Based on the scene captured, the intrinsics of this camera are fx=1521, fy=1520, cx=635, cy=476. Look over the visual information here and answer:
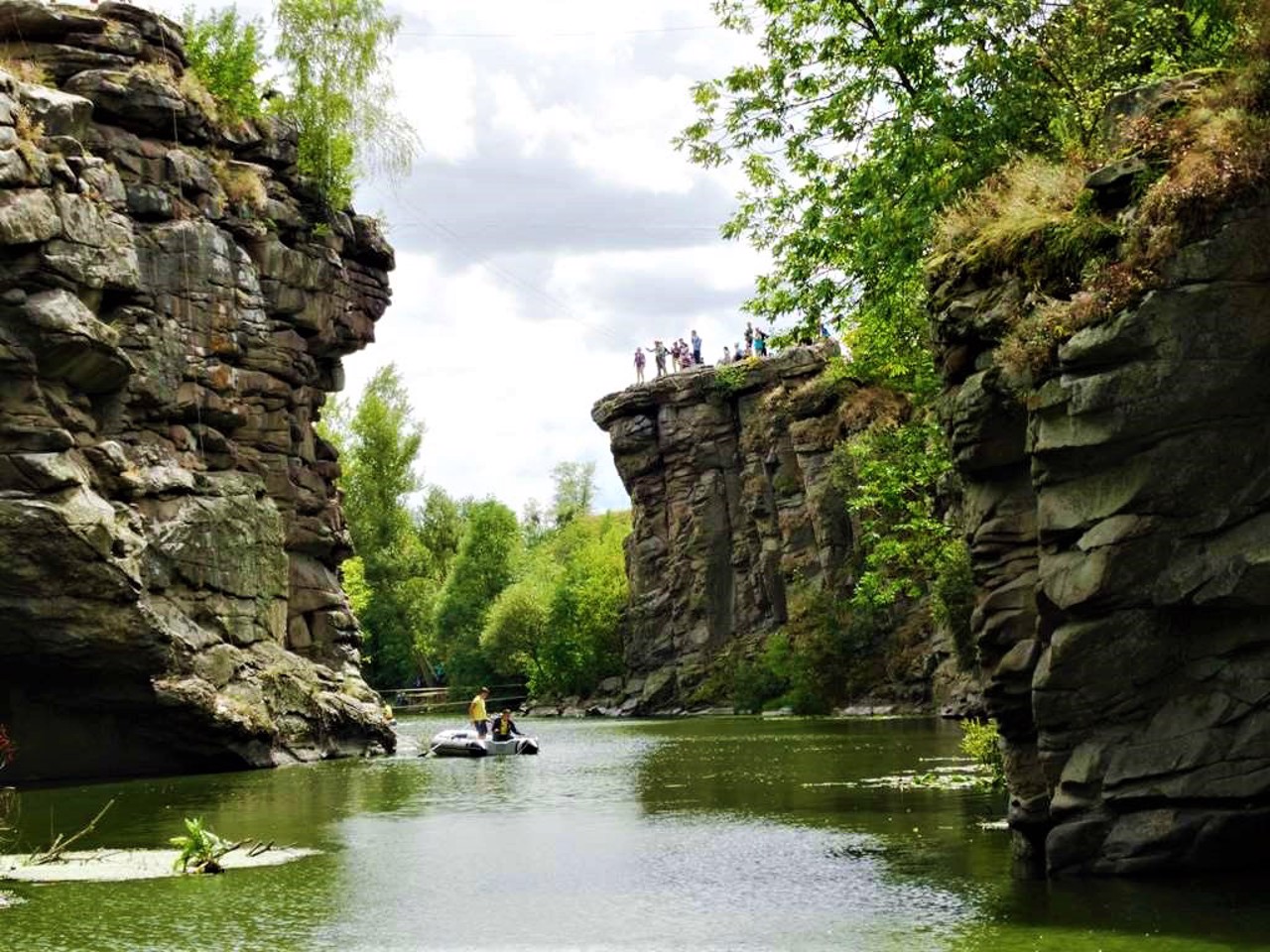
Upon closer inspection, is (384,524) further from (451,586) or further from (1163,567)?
(1163,567)

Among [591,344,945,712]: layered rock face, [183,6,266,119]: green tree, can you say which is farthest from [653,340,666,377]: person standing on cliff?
[183,6,266,119]: green tree

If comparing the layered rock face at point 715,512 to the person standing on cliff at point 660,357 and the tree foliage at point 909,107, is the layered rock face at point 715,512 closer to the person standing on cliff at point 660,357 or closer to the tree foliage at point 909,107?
the person standing on cliff at point 660,357

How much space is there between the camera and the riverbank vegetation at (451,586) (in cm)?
8838

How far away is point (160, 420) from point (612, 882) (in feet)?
90.5

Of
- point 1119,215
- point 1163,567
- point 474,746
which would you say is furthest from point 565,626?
point 1163,567

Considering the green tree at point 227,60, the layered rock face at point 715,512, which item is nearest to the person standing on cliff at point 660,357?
the layered rock face at point 715,512

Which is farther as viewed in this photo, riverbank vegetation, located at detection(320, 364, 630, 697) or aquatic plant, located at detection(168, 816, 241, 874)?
riverbank vegetation, located at detection(320, 364, 630, 697)

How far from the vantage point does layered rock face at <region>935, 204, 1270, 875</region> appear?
14.4 m

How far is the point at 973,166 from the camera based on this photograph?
22344 mm

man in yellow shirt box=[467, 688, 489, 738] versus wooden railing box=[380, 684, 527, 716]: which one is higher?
wooden railing box=[380, 684, 527, 716]

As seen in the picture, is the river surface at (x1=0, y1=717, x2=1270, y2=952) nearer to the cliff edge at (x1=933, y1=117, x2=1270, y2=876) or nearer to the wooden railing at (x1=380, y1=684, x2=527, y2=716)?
the cliff edge at (x1=933, y1=117, x2=1270, y2=876)

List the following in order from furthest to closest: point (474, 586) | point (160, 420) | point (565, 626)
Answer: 1. point (474, 586)
2. point (565, 626)
3. point (160, 420)

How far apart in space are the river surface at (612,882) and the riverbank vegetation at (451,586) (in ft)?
175

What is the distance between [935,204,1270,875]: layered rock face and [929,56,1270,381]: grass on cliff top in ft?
0.91
